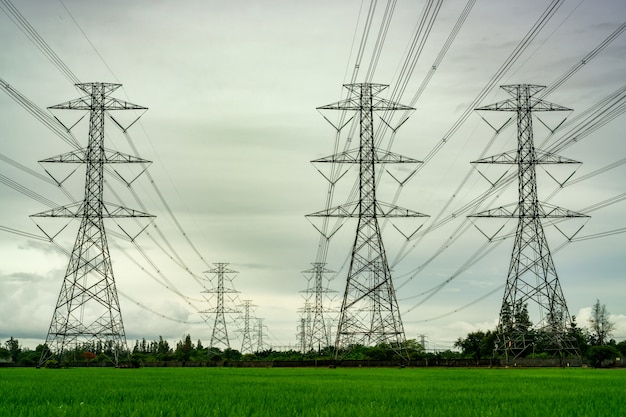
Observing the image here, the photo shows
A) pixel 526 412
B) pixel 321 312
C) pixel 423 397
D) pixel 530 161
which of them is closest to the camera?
pixel 526 412

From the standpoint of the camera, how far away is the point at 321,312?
11088cm

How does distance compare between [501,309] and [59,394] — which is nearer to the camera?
[59,394]

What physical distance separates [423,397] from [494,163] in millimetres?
48115

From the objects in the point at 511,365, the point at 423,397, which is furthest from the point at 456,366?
the point at 423,397

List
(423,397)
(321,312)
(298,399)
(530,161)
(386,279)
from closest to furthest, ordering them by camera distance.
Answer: (298,399) < (423,397) < (386,279) < (530,161) < (321,312)

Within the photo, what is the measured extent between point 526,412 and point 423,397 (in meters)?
7.31

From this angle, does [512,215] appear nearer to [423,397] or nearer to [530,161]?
[530,161]

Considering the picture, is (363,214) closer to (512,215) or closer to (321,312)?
(512,215)

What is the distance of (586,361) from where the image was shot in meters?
82.0

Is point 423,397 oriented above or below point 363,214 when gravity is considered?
below

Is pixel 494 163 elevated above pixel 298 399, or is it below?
above

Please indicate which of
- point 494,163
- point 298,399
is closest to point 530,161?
point 494,163

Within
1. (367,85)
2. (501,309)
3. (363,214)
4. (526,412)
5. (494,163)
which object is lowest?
(526,412)

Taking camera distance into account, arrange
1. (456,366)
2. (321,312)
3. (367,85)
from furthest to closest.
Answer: (321,312)
(456,366)
(367,85)
